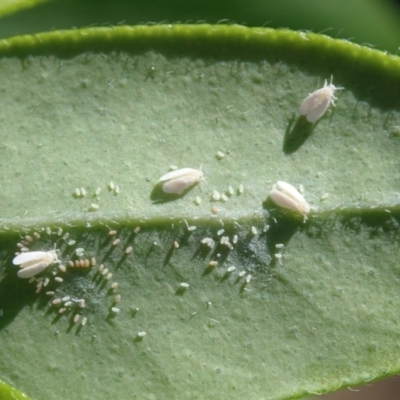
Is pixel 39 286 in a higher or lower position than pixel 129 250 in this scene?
lower

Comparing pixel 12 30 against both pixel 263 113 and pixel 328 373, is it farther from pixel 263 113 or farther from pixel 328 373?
pixel 328 373

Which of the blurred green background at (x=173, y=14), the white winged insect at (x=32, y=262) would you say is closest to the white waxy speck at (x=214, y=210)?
the white winged insect at (x=32, y=262)

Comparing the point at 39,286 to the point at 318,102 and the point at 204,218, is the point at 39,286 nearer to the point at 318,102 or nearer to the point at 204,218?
the point at 204,218

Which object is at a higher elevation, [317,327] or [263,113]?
[263,113]

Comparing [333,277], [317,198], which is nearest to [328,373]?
[333,277]

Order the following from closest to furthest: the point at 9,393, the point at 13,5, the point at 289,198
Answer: the point at 9,393
the point at 289,198
the point at 13,5

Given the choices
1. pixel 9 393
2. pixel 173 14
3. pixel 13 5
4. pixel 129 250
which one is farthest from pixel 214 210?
pixel 13 5

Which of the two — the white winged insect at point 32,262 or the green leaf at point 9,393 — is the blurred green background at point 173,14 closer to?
the white winged insect at point 32,262
